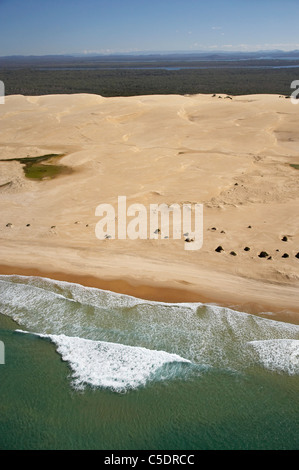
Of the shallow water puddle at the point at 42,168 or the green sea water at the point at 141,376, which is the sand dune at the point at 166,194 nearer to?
the shallow water puddle at the point at 42,168

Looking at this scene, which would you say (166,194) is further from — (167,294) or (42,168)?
(42,168)

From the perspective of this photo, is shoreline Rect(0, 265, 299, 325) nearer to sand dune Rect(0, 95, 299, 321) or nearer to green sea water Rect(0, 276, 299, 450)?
sand dune Rect(0, 95, 299, 321)

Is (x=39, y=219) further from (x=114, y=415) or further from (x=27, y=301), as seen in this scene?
(x=114, y=415)

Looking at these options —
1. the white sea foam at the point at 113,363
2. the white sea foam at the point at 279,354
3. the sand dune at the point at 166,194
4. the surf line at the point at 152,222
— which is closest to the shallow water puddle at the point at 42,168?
the sand dune at the point at 166,194

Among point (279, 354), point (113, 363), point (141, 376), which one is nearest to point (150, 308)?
point (113, 363)

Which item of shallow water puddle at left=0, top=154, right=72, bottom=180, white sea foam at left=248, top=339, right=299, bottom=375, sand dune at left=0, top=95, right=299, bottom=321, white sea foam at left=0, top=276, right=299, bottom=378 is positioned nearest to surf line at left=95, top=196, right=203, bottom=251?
sand dune at left=0, top=95, right=299, bottom=321
